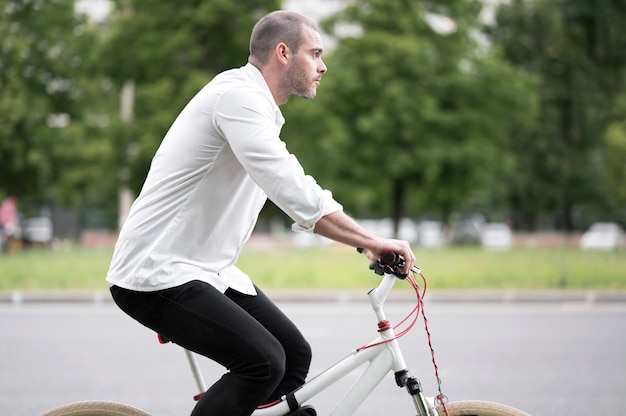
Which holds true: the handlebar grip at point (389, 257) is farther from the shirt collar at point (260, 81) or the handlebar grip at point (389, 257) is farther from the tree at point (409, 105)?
the tree at point (409, 105)

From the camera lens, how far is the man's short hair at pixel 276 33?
111 inches

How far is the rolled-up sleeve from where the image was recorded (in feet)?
8.61

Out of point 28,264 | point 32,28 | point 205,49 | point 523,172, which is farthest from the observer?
point 523,172

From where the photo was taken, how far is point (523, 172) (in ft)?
138

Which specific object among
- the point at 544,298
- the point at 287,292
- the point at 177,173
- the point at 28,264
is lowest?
the point at 28,264

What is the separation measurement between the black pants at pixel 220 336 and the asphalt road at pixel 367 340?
9.67 ft

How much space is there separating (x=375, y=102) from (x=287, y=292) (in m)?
20.2

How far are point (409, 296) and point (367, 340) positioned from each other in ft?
14.2

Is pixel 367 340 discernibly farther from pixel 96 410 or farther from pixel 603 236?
pixel 603 236

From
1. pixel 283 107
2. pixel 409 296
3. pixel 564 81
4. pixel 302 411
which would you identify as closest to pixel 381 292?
pixel 302 411

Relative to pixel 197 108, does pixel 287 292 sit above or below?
below

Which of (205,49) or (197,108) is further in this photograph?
(205,49)

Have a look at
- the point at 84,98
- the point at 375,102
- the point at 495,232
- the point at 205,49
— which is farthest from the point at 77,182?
the point at 495,232

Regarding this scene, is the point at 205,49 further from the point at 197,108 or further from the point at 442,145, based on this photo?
the point at 197,108
